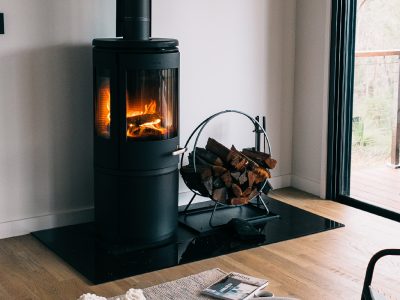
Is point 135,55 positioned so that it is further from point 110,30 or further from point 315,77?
point 315,77

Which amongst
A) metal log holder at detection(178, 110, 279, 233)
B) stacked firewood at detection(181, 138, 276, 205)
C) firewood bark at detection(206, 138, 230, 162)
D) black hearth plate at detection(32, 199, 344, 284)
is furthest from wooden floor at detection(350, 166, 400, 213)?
firewood bark at detection(206, 138, 230, 162)

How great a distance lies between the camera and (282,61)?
173 inches

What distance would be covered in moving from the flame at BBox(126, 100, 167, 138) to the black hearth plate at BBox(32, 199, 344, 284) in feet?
1.87

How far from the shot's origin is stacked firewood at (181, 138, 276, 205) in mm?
3607

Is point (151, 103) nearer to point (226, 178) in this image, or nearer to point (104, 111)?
point (104, 111)

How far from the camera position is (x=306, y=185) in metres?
4.48

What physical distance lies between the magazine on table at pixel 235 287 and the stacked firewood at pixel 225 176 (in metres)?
0.72

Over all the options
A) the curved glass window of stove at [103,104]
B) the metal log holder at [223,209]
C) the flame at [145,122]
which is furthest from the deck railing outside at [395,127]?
the curved glass window of stove at [103,104]

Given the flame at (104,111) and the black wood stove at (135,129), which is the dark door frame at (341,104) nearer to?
the black wood stove at (135,129)

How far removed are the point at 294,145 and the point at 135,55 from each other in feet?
5.62

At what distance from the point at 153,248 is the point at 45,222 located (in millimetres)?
663

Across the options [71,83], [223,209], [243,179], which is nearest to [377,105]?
[243,179]

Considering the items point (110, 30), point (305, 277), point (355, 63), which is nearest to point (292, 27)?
point (355, 63)

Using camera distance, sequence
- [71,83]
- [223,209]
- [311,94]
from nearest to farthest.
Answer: [71,83] < [223,209] < [311,94]
